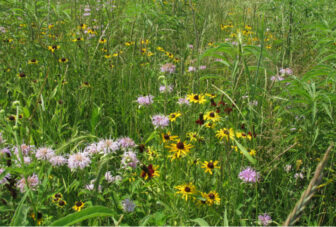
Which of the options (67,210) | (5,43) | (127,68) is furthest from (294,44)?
(5,43)

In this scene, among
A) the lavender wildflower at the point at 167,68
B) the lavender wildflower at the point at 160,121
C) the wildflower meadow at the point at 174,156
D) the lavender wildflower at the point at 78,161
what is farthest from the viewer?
the lavender wildflower at the point at 167,68

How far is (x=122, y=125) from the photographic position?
1.76 metres

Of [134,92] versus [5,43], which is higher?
[5,43]

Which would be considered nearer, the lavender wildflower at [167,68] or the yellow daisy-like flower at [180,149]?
the yellow daisy-like flower at [180,149]

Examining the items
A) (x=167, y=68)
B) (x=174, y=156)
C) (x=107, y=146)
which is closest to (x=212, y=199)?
(x=174, y=156)

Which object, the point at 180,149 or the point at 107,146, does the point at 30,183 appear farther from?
the point at 180,149

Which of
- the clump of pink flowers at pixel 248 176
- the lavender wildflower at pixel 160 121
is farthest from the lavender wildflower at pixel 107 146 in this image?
the clump of pink flowers at pixel 248 176

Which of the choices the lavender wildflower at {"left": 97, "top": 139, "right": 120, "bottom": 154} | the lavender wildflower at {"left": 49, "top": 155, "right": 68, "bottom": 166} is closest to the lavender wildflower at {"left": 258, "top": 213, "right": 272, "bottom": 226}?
the lavender wildflower at {"left": 97, "top": 139, "right": 120, "bottom": 154}

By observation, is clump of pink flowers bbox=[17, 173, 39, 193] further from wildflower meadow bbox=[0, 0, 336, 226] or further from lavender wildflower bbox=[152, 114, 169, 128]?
lavender wildflower bbox=[152, 114, 169, 128]

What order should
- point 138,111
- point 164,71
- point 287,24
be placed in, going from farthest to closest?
point 287,24, point 164,71, point 138,111

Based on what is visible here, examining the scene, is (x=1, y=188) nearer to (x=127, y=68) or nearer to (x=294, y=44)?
(x=127, y=68)

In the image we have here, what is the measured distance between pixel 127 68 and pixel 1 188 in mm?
1207

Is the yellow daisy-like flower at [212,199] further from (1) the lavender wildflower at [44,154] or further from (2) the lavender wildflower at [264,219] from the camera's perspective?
(1) the lavender wildflower at [44,154]

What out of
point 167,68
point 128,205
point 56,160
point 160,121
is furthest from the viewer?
point 167,68
